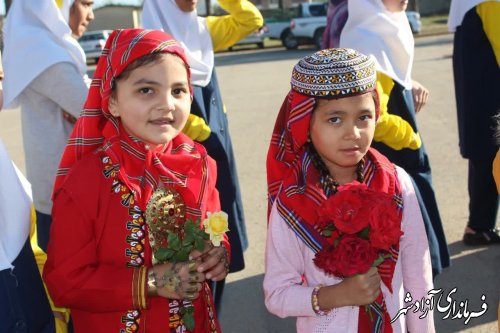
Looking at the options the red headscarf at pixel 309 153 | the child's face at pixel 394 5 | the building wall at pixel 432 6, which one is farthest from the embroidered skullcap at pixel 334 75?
the building wall at pixel 432 6

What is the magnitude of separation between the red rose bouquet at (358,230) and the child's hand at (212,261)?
1.25 feet

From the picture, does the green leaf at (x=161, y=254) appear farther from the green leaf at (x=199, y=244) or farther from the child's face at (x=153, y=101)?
the child's face at (x=153, y=101)

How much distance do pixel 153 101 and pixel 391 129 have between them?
1587 millimetres

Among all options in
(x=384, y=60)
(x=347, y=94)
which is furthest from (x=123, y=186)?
(x=384, y=60)

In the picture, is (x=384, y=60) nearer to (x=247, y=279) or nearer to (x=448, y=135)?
(x=247, y=279)

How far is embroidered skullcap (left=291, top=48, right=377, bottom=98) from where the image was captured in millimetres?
2465

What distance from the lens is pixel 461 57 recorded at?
468cm

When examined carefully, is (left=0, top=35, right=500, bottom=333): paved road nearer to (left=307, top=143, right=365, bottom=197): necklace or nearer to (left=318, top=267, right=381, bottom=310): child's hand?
(left=307, top=143, right=365, bottom=197): necklace

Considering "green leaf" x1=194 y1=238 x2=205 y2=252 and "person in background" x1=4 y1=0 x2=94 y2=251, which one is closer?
"green leaf" x1=194 y1=238 x2=205 y2=252

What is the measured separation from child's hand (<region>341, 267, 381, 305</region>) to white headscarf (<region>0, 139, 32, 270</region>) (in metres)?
1.07

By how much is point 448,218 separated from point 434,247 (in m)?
2.05

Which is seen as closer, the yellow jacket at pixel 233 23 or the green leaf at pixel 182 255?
the green leaf at pixel 182 255

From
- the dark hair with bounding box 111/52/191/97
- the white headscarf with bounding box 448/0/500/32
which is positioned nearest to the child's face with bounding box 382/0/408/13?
the white headscarf with bounding box 448/0/500/32

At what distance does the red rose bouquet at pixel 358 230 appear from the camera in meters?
2.14
